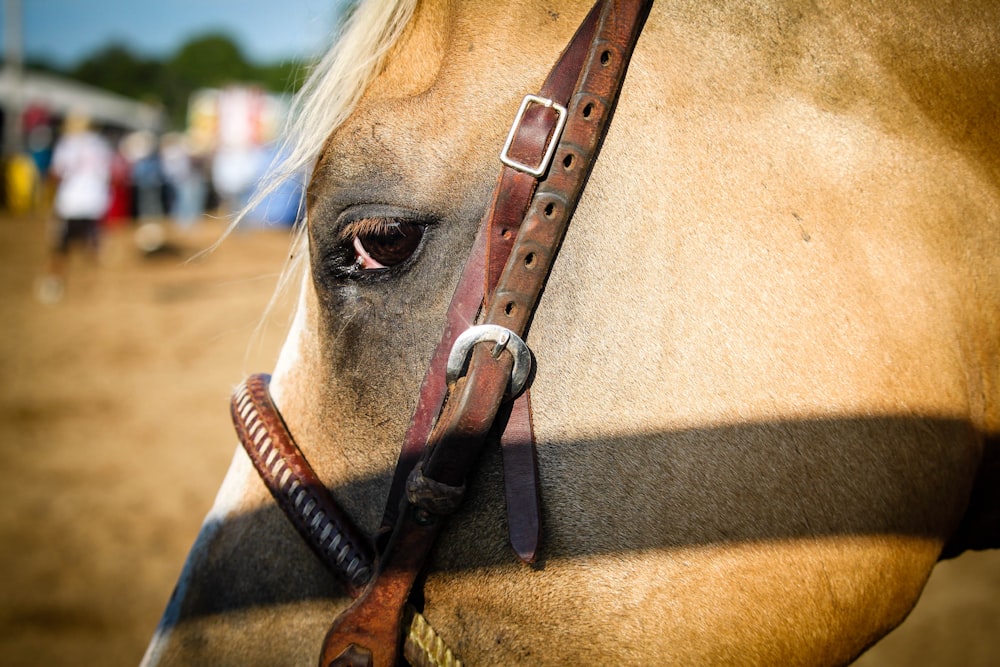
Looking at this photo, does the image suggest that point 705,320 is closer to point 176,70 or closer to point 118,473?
point 118,473

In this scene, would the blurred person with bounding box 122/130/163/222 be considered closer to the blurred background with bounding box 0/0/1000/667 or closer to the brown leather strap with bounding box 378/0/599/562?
the blurred background with bounding box 0/0/1000/667

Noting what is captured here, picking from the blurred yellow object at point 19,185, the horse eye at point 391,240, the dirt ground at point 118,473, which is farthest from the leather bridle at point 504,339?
the blurred yellow object at point 19,185

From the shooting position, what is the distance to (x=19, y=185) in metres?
17.8

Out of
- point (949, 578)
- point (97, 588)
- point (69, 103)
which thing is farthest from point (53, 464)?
point (69, 103)

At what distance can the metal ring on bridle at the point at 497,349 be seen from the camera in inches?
39.9

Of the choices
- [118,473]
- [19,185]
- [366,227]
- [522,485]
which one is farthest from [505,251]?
[19,185]

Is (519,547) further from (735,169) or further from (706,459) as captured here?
(735,169)

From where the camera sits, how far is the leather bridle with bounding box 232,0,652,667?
1016mm

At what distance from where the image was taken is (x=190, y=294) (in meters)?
9.80

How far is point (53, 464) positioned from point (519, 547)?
201 inches

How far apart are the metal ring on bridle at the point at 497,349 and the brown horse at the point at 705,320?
0.05 m

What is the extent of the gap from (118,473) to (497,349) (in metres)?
4.81

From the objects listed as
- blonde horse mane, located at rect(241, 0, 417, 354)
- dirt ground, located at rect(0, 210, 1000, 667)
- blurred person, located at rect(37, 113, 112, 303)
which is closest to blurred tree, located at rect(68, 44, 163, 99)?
blurred person, located at rect(37, 113, 112, 303)

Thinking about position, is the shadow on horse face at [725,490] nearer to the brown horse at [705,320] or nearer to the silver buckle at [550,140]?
the brown horse at [705,320]
